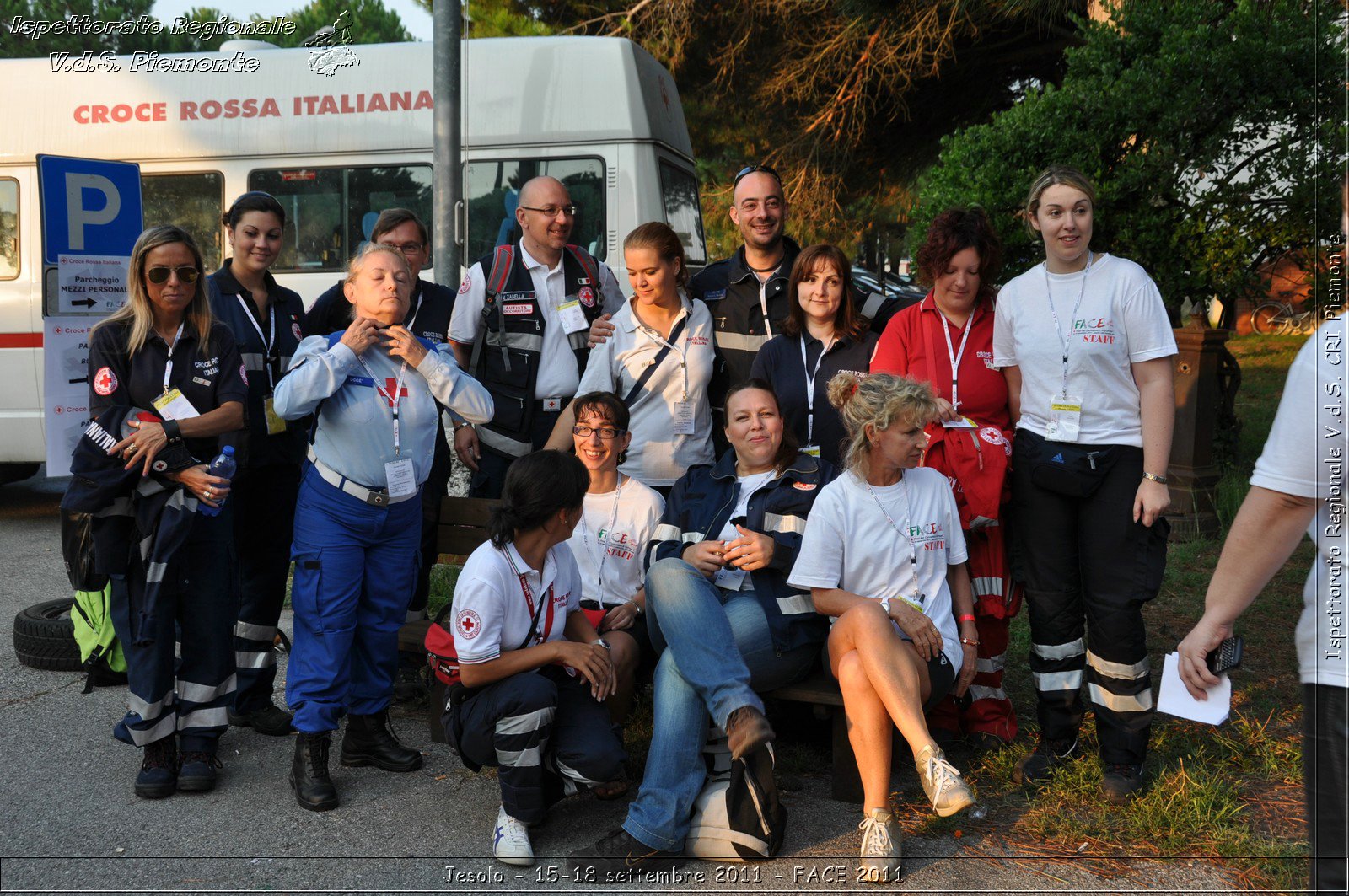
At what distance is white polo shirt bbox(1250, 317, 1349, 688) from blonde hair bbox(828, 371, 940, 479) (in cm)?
168

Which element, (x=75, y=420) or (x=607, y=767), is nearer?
(x=607, y=767)

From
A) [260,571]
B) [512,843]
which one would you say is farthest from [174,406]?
[512,843]

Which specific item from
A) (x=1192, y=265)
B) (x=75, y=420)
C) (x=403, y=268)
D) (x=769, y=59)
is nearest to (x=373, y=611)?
(x=403, y=268)

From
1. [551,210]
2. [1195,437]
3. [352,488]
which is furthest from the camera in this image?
[1195,437]

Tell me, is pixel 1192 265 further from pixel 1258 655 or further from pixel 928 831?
pixel 928 831

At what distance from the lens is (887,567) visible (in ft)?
12.5

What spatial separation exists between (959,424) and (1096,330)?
61cm

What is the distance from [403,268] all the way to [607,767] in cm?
198

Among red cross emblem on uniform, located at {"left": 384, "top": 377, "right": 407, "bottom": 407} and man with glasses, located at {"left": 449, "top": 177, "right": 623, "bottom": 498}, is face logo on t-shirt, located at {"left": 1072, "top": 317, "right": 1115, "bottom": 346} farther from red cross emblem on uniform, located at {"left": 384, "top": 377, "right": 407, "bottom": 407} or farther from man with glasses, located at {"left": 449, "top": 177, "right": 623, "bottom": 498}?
red cross emblem on uniform, located at {"left": 384, "top": 377, "right": 407, "bottom": 407}

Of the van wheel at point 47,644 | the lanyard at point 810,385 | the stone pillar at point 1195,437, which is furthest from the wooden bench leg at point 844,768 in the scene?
the stone pillar at point 1195,437

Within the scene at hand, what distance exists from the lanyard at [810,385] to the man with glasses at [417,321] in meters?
1.68

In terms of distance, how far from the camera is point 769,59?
1205cm

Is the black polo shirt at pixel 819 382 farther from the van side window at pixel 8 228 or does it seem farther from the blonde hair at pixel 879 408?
the van side window at pixel 8 228

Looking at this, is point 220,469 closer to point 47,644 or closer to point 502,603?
point 502,603
